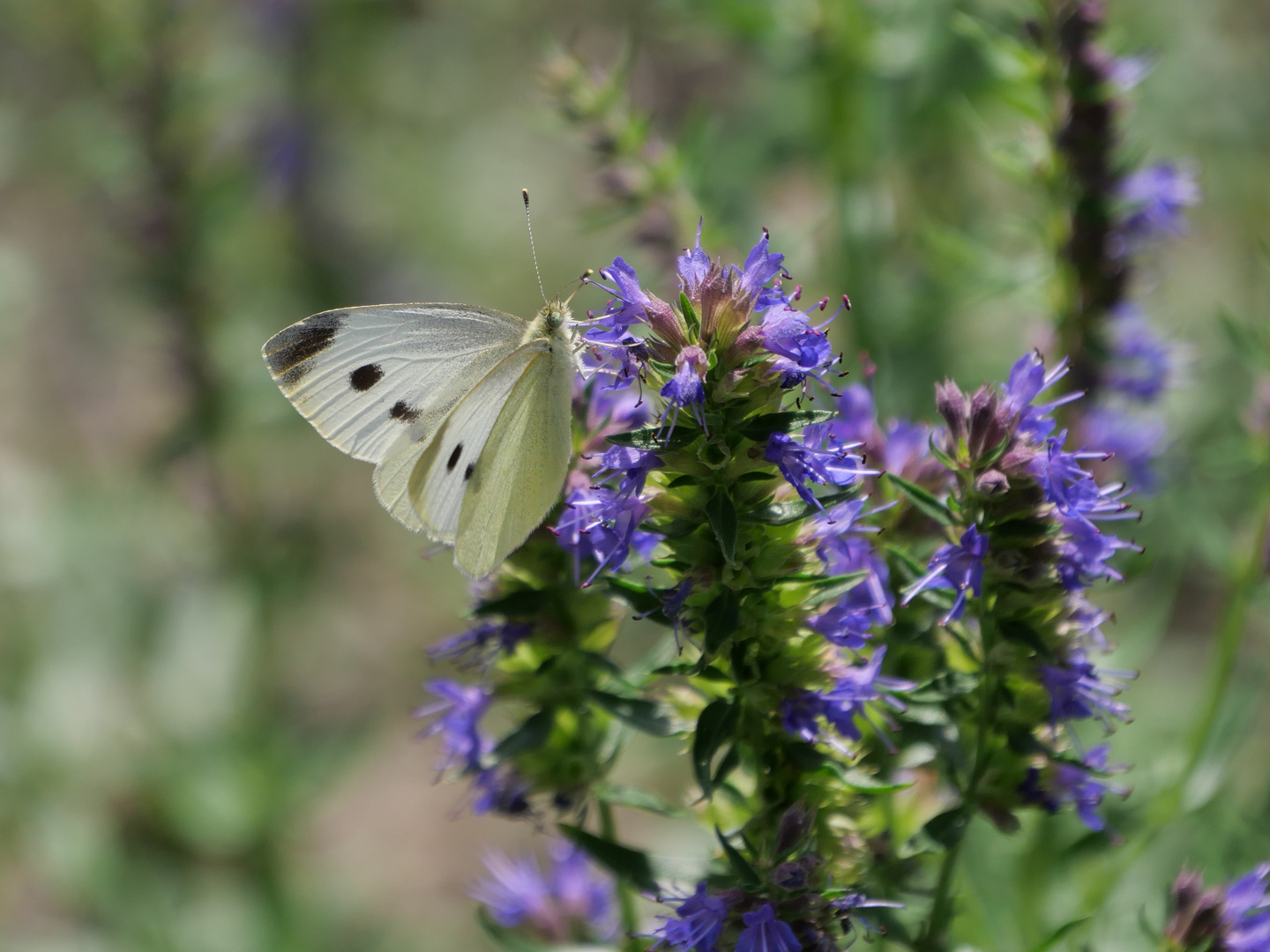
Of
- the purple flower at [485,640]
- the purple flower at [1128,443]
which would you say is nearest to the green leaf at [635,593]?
the purple flower at [485,640]

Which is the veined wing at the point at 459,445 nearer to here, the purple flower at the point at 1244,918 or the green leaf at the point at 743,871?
the green leaf at the point at 743,871

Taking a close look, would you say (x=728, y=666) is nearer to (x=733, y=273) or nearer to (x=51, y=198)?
(x=733, y=273)

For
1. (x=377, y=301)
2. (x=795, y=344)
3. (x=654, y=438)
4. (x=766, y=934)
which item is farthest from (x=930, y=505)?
(x=377, y=301)

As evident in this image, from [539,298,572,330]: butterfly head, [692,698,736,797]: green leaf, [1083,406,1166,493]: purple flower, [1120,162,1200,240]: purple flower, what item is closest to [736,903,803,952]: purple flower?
[692,698,736,797]: green leaf

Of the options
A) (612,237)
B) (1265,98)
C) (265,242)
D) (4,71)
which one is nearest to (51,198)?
(4,71)

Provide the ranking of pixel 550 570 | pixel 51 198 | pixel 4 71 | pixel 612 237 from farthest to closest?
pixel 51 198 → pixel 4 71 → pixel 612 237 → pixel 550 570

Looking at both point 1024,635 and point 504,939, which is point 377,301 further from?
point 1024,635
